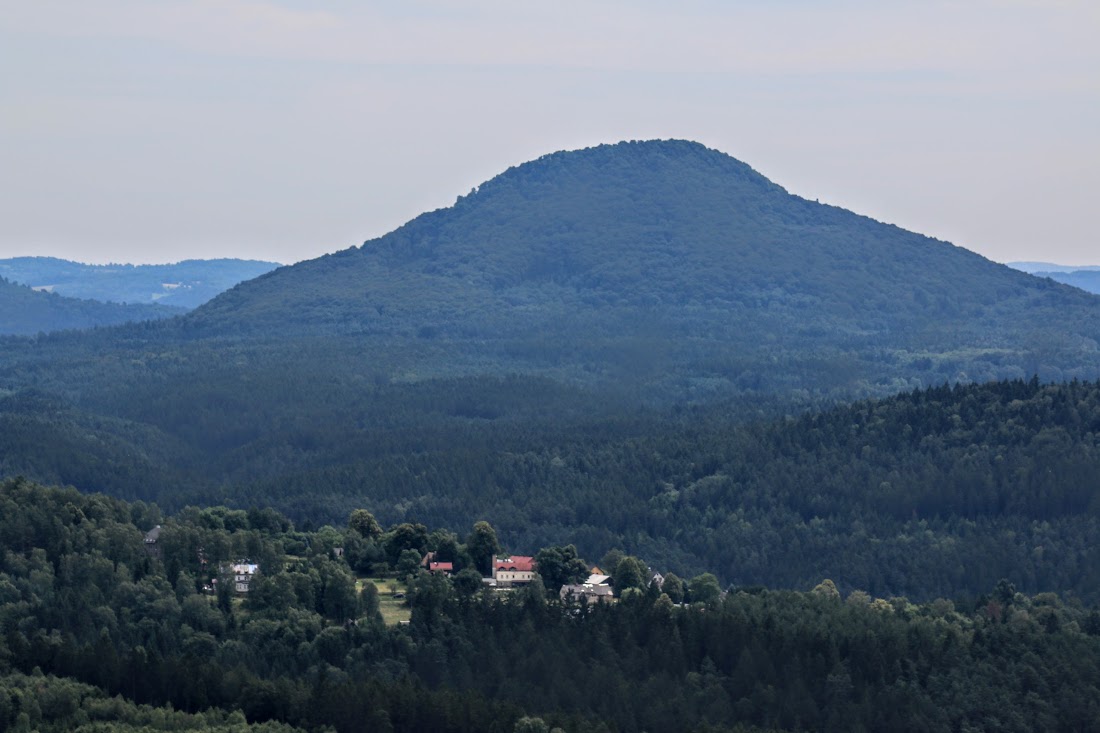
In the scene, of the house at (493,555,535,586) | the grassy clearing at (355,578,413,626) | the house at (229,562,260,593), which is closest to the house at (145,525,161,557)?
the house at (229,562,260,593)

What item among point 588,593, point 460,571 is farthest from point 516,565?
point 588,593

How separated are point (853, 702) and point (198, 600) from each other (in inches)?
1266

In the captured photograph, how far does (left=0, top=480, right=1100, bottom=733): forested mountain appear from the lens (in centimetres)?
9406

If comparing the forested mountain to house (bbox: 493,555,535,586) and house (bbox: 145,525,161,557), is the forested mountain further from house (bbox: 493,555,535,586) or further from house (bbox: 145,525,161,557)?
house (bbox: 493,555,535,586)

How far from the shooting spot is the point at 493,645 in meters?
106

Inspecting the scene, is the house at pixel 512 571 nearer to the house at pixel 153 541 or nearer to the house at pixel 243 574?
the house at pixel 243 574

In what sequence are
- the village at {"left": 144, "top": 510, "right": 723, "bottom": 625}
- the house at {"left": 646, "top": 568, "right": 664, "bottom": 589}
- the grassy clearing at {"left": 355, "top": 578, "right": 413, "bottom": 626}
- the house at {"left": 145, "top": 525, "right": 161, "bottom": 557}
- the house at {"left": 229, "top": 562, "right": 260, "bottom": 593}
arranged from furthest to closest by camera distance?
the house at {"left": 646, "top": 568, "right": 664, "bottom": 589}
the house at {"left": 145, "top": 525, "right": 161, "bottom": 557}
the village at {"left": 144, "top": 510, "right": 723, "bottom": 625}
the house at {"left": 229, "top": 562, "right": 260, "bottom": 593}
the grassy clearing at {"left": 355, "top": 578, "right": 413, "bottom": 626}

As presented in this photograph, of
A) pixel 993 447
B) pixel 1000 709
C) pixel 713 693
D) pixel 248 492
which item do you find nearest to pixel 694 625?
pixel 713 693

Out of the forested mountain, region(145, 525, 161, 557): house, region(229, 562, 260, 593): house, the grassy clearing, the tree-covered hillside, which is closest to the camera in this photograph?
the forested mountain

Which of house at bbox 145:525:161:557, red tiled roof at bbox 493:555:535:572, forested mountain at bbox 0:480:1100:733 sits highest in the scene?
house at bbox 145:525:161:557

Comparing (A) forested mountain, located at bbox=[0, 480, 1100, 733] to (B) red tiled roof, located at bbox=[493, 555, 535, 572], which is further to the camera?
(B) red tiled roof, located at bbox=[493, 555, 535, 572]

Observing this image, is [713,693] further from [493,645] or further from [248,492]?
[248,492]

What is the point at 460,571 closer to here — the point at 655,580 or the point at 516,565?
the point at 516,565

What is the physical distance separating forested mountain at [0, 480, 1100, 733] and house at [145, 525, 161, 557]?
0.66m
